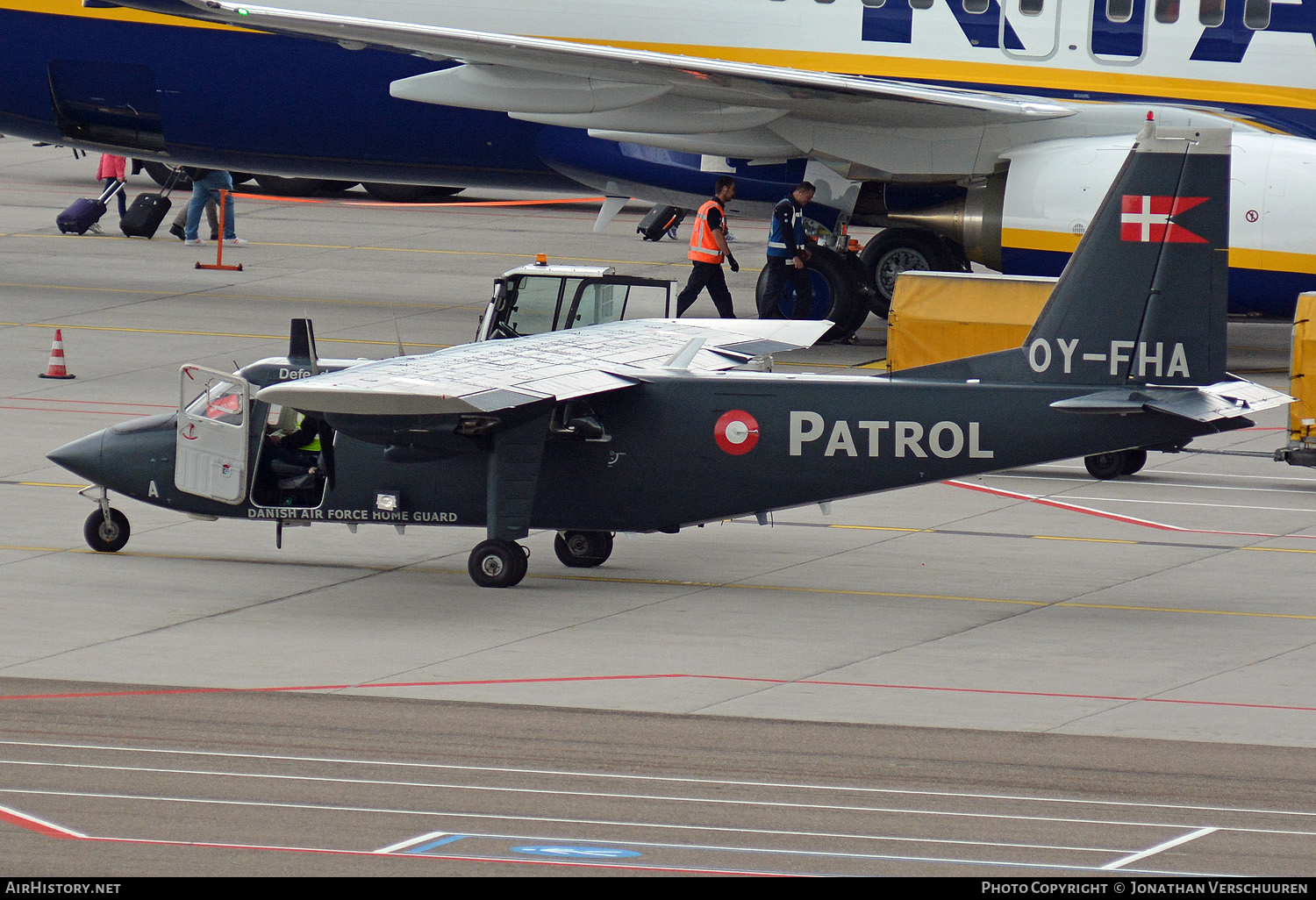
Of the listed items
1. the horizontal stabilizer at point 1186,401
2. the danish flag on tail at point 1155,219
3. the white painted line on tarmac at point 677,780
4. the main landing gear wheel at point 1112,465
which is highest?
the danish flag on tail at point 1155,219

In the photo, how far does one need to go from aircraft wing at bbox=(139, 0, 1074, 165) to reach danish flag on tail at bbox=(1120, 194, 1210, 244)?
10504 mm

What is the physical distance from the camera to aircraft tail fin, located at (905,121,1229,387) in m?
16.9

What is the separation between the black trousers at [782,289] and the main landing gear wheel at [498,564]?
12.5 metres

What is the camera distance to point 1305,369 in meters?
21.9

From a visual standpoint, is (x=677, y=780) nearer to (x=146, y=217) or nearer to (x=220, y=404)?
(x=220, y=404)

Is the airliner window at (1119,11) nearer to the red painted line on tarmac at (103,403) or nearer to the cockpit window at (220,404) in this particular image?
the red painted line on tarmac at (103,403)

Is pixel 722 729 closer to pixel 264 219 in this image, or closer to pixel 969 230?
pixel 969 230

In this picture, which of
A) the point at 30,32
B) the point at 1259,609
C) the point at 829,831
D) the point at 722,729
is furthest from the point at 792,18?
the point at 829,831

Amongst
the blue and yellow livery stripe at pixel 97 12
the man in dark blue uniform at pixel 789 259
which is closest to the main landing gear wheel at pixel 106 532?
the man in dark blue uniform at pixel 789 259

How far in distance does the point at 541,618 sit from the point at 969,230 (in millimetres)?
14103

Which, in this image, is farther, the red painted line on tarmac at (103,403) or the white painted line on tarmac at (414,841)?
the red painted line on tarmac at (103,403)

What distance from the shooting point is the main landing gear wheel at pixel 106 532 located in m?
18.9

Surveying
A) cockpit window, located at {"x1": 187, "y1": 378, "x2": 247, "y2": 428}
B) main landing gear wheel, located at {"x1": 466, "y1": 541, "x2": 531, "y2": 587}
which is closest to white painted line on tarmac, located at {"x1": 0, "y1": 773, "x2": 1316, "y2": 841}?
main landing gear wheel, located at {"x1": 466, "y1": 541, "x2": 531, "y2": 587}

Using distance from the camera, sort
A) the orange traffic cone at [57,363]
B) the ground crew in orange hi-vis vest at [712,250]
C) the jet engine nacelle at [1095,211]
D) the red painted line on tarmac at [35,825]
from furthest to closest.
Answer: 1. the ground crew in orange hi-vis vest at [712,250]
2. the orange traffic cone at [57,363]
3. the jet engine nacelle at [1095,211]
4. the red painted line on tarmac at [35,825]
